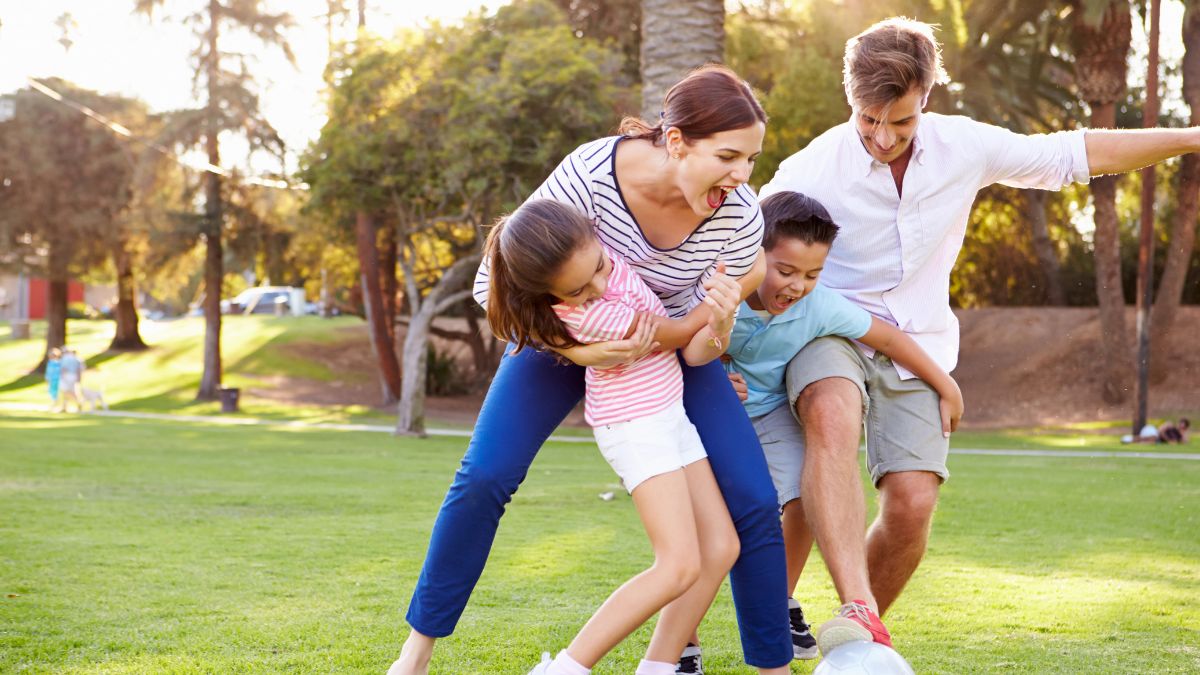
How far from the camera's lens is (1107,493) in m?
11.6

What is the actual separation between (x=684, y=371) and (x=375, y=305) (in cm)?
2613

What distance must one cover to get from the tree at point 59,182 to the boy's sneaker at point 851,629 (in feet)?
119

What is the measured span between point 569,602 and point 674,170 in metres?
2.46

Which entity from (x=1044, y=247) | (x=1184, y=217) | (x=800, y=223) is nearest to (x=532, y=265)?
(x=800, y=223)

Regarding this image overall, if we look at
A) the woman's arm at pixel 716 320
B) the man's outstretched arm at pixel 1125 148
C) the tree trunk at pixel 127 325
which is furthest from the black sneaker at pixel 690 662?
the tree trunk at pixel 127 325

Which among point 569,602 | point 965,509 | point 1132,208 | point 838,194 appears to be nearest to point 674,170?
point 838,194

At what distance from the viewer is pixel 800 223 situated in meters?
4.17

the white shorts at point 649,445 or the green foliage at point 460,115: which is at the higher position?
the green foliage at point 460,115

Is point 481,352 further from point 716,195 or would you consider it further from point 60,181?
point 716,195

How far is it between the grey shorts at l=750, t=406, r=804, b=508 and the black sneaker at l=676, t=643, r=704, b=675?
61cm

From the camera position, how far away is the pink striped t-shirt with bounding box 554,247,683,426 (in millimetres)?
3680

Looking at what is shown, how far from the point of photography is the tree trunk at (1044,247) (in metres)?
32.2

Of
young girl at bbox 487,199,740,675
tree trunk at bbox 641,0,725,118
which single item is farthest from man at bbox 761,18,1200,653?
tree trunk at bbox 641,0,725,118

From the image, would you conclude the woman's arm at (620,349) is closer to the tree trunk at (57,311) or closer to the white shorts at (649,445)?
the white shorts at (649,445)
